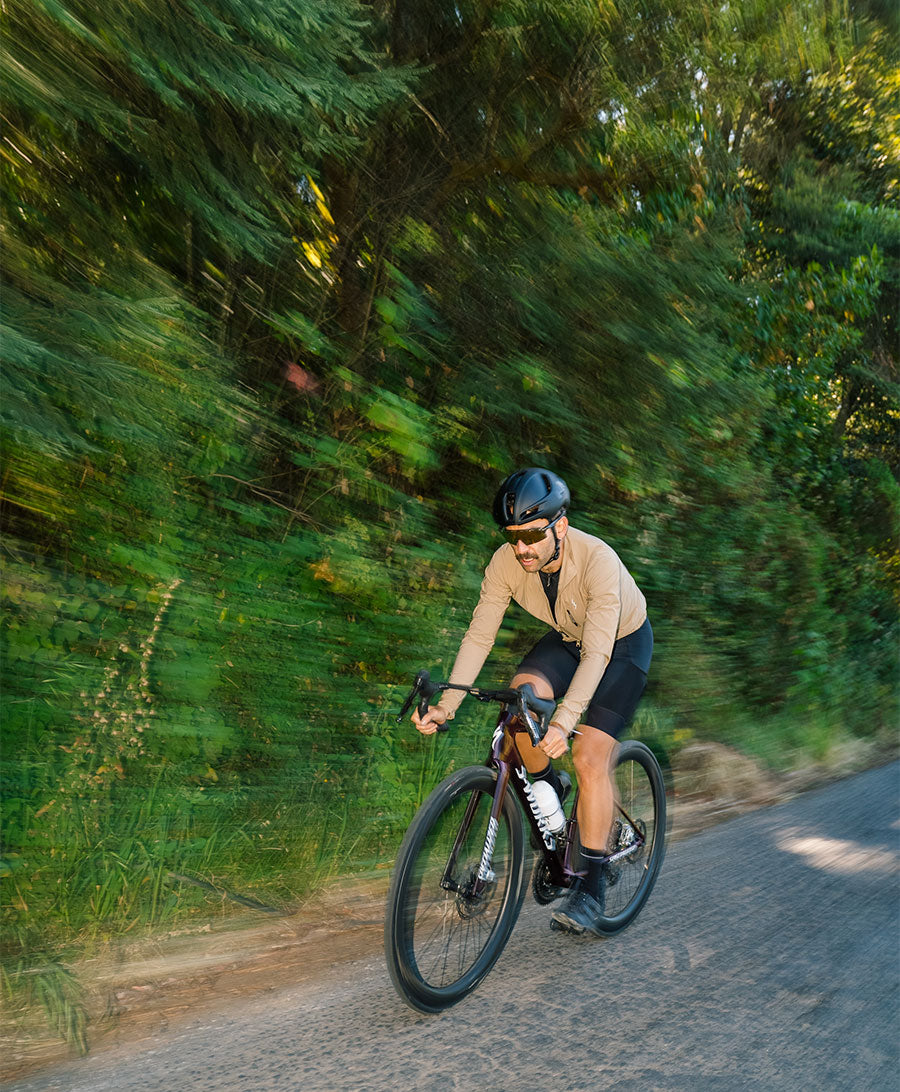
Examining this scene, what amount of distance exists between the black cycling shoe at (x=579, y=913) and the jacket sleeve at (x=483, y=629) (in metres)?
1.04

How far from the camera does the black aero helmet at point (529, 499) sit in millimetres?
3863

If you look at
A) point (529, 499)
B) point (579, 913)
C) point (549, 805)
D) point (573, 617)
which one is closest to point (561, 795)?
point (549, 805)

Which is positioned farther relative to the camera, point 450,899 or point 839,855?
point 839,855

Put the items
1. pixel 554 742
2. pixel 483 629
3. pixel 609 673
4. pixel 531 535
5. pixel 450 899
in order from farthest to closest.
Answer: pixel 609 673 < pixel 483 629 < pixel 531 535 < pixel 450 899 < pixel 554 742

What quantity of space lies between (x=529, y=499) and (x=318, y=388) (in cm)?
191

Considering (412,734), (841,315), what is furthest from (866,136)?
(412,734)

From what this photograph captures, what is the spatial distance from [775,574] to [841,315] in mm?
3994

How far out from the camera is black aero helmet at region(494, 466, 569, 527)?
3.86 m

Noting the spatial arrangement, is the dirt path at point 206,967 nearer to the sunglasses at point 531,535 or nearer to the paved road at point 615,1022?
the paved road at point 615,1022

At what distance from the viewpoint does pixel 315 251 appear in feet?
17.8

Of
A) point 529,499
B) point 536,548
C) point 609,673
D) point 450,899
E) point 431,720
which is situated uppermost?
point 529,499

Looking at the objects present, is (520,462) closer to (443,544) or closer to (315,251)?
(443,544)

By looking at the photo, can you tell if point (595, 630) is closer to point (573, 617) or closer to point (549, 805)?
point (573, 617)

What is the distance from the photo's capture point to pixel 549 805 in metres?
4.19
